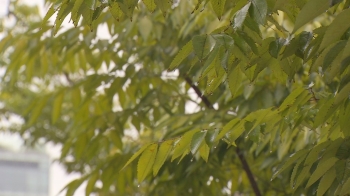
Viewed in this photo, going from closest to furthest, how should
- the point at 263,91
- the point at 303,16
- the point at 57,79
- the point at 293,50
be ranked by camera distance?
1. the point at 303,16
2. the point at 293,50
3. the point at 263,91
4. the point at 57,79

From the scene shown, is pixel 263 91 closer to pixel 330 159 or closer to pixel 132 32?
pixel 132 32

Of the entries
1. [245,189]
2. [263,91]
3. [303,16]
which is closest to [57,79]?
[245,189]

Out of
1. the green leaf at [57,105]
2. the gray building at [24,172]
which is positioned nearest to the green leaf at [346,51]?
the green leaf at [57,105]

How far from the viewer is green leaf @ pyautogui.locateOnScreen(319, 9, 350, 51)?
0.60 meters

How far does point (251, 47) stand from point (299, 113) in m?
0.21

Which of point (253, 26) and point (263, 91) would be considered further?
point (263, 91)

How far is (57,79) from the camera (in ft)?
11.6

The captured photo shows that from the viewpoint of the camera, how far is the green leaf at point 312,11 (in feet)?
1.95

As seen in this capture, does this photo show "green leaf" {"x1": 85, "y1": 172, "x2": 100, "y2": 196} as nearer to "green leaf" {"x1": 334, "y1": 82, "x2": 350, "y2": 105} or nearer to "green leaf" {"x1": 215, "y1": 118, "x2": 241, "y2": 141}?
"green leaf" {"x1": 215, "y1": 118, "x2": 241, "y2": 141}

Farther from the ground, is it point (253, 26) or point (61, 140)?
point (61, 140)

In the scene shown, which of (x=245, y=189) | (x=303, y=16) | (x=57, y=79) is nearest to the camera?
(x=303, y=16)

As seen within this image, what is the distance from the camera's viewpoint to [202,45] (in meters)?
0.70

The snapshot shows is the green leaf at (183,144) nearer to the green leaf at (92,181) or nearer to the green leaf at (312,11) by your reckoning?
the green leaf at (312,11)

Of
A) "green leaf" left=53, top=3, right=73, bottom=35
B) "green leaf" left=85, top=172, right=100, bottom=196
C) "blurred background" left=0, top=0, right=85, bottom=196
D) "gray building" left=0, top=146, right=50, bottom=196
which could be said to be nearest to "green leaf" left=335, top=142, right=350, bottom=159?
"green leaf" left=53, top=3, right=73, bottom=35
